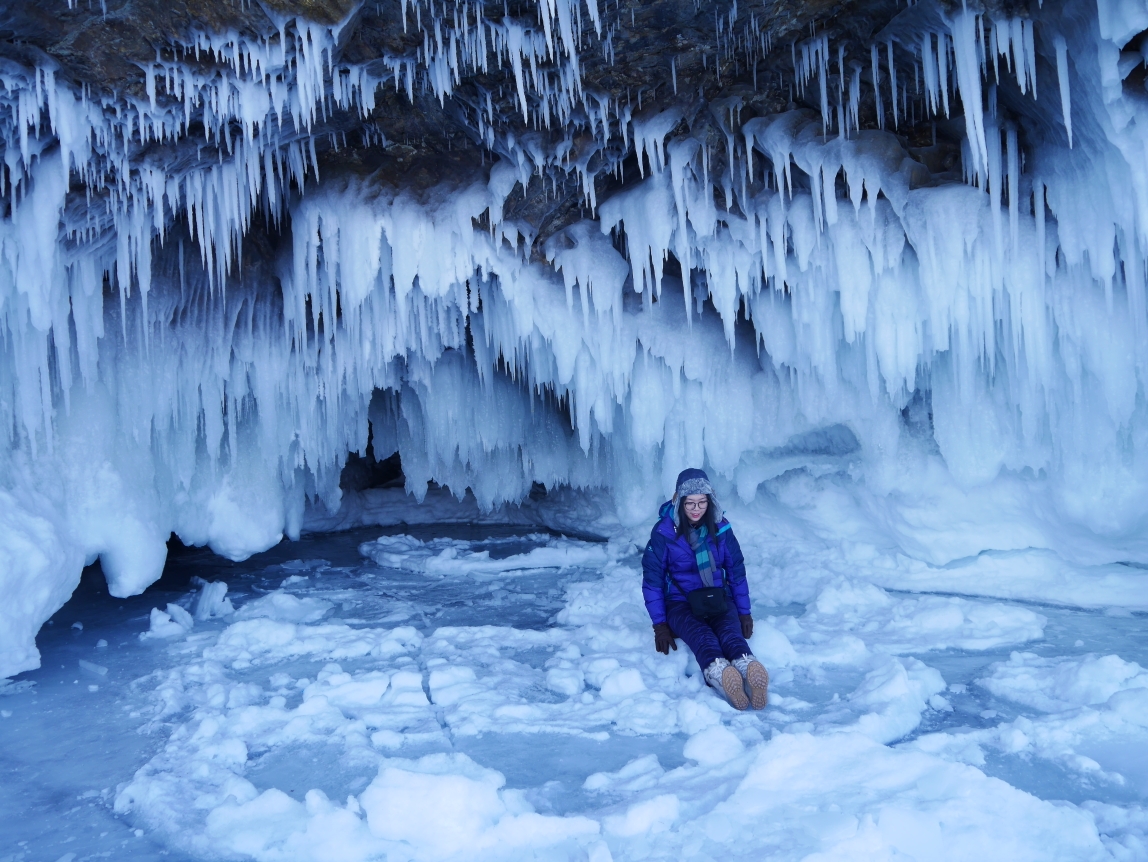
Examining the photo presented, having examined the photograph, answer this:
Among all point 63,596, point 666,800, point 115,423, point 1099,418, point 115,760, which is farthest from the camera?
point 115,423

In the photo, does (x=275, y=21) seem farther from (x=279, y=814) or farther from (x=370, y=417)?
(x=370, y=417)

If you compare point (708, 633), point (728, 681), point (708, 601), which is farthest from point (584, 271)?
point (728, 681)

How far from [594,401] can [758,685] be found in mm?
4258

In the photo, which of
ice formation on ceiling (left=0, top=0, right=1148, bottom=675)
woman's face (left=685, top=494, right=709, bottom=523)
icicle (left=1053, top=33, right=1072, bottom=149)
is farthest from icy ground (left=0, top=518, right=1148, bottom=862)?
icicle (left=1053, top=33, right=1072, bottom=149)

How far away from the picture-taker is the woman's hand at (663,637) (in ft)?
13.9

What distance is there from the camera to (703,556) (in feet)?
13.6

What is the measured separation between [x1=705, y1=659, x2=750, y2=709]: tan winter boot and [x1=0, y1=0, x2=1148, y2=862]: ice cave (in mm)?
122

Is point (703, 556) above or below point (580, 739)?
above

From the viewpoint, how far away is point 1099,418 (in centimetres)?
542

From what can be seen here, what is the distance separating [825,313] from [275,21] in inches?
169

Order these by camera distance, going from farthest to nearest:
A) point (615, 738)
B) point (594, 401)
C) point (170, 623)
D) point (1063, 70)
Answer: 1. point (594, 401)
2. point (170, 623)
3. point (1063, 70)
4. point (615, 738)

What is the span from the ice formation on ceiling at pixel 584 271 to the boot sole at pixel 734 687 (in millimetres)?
3102

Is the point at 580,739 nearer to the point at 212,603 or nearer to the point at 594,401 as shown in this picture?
the point at 212,603

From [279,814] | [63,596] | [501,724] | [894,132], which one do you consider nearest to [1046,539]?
[894,132]
